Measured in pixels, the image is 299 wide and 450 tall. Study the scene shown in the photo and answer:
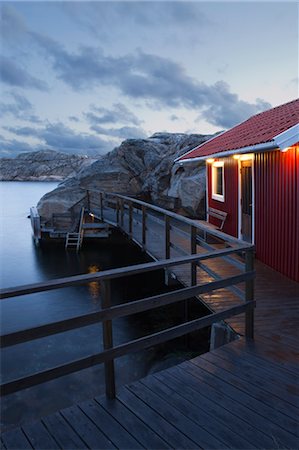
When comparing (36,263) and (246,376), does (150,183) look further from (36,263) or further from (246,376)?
(246,376)

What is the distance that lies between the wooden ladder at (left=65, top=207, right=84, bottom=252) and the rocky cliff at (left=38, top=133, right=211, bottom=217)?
200 cm

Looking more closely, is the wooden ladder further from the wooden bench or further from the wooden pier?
the wooden pier

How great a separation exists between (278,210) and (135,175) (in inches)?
667

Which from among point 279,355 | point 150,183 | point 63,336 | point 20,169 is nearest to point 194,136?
point 150,183

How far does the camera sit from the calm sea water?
714 cm

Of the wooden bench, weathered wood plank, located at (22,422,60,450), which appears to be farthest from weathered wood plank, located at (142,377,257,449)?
the wooden bench

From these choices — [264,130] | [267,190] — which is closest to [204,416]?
[267,190]

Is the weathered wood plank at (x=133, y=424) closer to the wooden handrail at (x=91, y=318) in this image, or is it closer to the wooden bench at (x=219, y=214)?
the wooden handrail at (x=91, y=318)

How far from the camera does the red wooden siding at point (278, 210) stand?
22.1 ft

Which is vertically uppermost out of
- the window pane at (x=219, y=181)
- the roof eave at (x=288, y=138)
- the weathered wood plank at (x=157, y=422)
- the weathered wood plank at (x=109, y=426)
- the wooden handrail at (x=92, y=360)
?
the roof eave at (x=288, y=138)

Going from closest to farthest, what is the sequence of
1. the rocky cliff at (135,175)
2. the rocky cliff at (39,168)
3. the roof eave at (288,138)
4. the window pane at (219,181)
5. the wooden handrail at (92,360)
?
the wooden handrail at (92,360)
the roof eave at (288,138)
the window pane at (219,181)
the rocky cliff at (135,175)
the rocky cliff at (39,168)

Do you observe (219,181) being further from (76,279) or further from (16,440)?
(16,440)

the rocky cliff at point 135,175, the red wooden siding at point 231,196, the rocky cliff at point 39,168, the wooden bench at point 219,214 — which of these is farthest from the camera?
the rocky cliff at point 39,168

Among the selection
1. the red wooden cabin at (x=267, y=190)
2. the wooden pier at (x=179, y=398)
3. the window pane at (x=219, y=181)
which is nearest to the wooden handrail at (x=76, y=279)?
the wooden pier at (x=179, y=398)
